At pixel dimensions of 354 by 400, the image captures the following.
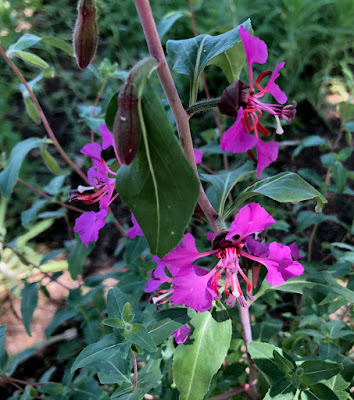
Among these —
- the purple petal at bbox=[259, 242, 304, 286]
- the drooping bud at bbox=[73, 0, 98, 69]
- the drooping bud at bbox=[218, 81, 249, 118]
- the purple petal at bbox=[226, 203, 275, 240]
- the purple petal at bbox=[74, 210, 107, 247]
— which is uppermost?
the drooping bud at bbox=[73, 0, 98, 69]

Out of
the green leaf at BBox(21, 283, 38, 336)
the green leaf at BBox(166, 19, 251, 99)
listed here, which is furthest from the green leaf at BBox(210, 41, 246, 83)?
the green leaf at BBox(21, 283, 38, 336)

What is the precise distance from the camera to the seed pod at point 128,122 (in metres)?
0.61

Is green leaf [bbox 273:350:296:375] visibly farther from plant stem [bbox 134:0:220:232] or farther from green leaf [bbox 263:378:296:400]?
plant stem [bbox 134:0:220:232]

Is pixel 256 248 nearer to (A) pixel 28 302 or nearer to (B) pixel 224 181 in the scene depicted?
(B) pixel 224 181

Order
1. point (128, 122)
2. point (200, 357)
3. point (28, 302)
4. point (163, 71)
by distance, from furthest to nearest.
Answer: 1. point (28, 302)
2. point (200, 357)
3. point (163, 71)
4. point (128, 122)

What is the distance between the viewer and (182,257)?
85 cm

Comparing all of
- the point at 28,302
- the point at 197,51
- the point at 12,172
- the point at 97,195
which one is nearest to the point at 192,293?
the point at 97,195

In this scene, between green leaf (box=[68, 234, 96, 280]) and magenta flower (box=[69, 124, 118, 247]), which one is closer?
magenta flower (box=[69, 124, 118, 247])

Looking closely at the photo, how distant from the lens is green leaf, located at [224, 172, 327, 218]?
83 cm

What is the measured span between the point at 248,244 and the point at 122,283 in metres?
0.66

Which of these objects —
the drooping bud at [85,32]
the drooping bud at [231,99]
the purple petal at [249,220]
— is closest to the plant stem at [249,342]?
the purple petal at [249,220]

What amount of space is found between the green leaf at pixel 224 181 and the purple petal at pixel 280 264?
0.18 m

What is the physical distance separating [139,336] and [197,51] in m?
0.61

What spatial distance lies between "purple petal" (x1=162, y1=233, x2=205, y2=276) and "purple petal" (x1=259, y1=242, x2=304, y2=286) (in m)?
0.15
